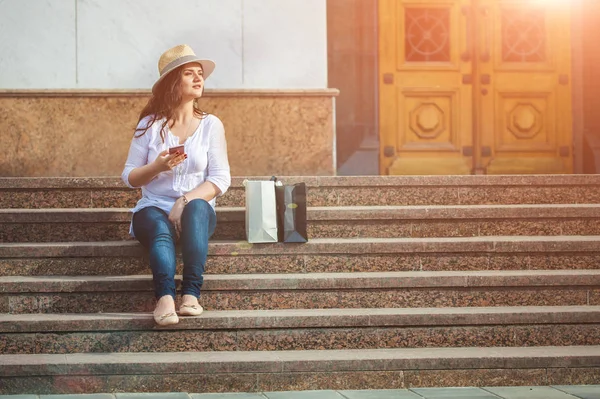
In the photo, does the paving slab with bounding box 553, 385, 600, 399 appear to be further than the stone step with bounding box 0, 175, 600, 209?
No

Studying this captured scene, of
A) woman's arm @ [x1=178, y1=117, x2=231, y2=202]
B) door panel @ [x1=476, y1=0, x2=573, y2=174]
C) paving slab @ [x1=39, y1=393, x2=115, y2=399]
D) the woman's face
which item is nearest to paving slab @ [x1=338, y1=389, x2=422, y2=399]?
paving slab @ [x1=39, y1=393, x2=115, y2=399]

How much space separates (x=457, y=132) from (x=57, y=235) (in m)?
4.44

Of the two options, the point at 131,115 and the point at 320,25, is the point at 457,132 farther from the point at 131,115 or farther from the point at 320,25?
the point at 131,115

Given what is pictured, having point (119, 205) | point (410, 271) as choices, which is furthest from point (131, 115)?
point (410, 271)

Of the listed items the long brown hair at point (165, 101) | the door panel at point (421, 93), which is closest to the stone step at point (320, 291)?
the long brown hair at point (165, 101)

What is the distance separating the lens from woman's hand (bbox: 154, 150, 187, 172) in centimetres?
545

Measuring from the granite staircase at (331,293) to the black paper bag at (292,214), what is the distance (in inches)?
2.8

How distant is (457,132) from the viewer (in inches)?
A: 360

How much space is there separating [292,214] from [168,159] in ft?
3.06

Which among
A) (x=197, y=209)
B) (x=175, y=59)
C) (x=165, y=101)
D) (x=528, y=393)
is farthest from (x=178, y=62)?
(x=528, y=393)

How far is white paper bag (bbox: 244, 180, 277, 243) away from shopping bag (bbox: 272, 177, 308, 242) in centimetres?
6

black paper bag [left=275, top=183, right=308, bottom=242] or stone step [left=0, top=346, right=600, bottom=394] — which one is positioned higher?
black paper bag [left=275, top=183, right=308, bottom=242]

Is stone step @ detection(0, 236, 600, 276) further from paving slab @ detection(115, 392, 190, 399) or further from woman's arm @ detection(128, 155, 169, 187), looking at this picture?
paving slab @ detection(115, 392, 190, 399)

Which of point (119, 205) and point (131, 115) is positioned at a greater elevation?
point (131, 115)
